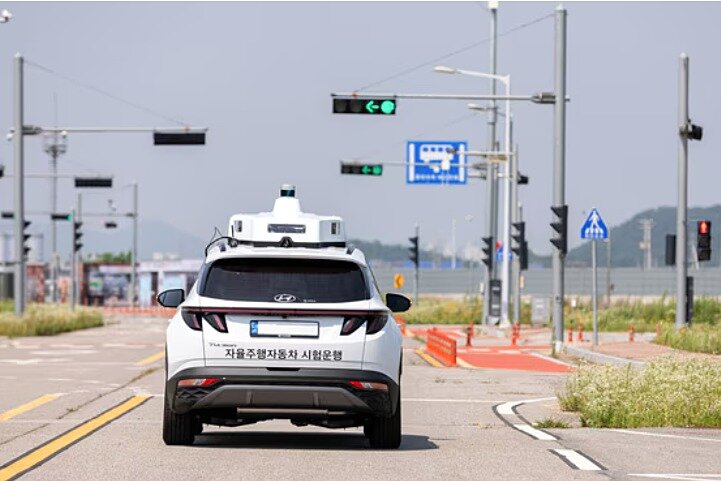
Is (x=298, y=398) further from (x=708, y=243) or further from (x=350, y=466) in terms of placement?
(x=708, y=243)

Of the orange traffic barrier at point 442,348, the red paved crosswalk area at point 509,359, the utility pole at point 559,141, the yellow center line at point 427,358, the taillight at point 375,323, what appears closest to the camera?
the taillight at point 375,323

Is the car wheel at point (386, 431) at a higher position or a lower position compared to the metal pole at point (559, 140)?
lower

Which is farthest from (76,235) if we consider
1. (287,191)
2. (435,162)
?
(287,191)

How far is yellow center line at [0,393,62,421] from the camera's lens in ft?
59.2

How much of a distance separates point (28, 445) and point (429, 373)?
1575 cm

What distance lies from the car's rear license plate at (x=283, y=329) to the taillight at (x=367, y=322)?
0.78 ft

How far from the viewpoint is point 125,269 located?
12469 centimetres

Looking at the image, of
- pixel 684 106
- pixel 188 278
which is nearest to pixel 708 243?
pixel 684 106

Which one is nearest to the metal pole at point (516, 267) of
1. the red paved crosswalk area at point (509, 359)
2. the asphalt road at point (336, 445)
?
the red paved crosswalk area at point (509, 359)

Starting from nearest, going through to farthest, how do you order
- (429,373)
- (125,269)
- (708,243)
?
(429,373), (708,243), (125,269)

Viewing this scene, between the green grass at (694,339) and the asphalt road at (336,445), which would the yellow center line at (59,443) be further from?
the green grass at (694,339)

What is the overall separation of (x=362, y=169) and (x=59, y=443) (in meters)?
45.9

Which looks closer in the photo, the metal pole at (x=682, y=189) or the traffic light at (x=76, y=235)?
the metal pole at (x=682, y=189)

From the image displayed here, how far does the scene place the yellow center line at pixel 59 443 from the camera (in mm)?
12133
